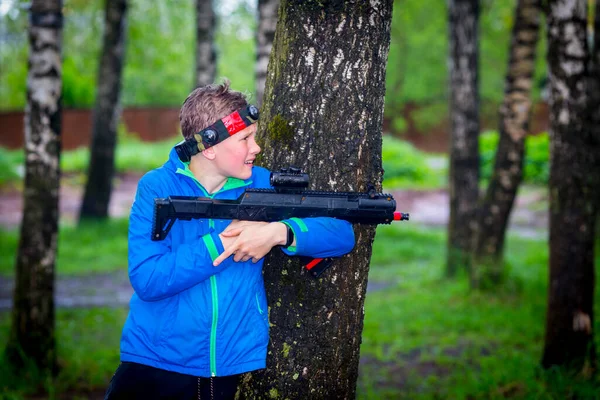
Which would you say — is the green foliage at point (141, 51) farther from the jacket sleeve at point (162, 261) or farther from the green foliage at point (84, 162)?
the green foliage at point (84, 162)

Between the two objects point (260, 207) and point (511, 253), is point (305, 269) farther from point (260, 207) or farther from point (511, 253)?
point (511, 253)

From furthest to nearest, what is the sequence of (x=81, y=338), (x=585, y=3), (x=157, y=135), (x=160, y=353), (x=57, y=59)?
1. (x=157, y=135)
2. (x=81, y=338)
3. (x=57, y=59)
4. (x=585, y=3)
5. (x=160, y=353)

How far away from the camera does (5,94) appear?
3878cm

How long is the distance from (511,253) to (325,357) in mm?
11874

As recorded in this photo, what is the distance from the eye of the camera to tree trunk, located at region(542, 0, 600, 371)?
591 cm

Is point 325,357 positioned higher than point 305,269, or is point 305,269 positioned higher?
point 305,269

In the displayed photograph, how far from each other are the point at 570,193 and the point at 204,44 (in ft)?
34.7

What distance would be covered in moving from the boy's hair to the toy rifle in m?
0.35

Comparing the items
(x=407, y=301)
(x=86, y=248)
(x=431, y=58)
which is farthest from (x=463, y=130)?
(x=431, y=58)

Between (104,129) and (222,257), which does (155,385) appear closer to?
(222,257)

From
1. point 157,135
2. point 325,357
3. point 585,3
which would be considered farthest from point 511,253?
point 157,135

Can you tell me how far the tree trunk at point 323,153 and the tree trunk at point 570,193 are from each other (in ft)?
10.6

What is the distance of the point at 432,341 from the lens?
799 cm

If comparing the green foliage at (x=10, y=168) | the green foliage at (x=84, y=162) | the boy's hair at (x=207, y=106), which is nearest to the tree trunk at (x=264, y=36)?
the boy's hair at (x=207, y=106)
